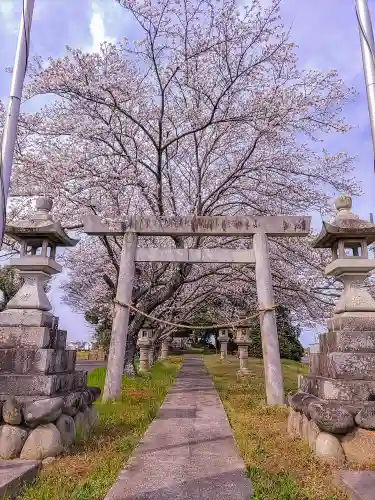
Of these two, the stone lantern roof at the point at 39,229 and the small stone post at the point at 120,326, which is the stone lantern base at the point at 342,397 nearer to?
the stone lantern roof at the point at 39,229

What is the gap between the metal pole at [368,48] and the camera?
4.01 metres

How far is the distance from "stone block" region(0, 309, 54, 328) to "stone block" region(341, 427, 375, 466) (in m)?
3.85

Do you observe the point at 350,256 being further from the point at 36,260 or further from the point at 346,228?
the point at 36,260

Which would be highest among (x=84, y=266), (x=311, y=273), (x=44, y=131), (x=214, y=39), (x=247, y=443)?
(x=214, y=39)

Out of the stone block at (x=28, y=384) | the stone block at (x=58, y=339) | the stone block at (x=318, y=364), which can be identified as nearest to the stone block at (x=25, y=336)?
the stone block at (x=58, y=339)

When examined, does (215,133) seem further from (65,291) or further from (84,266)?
(65,291)

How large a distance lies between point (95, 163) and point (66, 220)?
5.57 feet

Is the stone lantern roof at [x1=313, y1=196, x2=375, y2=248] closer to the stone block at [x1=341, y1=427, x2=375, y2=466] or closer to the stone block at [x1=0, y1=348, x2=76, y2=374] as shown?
the stone block at [x1=341, y1=427, x2=375, y2=466]

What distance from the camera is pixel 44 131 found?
10297 millimetres

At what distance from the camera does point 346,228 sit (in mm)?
5527

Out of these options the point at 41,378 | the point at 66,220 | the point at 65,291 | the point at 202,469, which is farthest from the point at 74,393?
the point at 65,291

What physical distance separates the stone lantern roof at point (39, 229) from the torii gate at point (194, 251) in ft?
9.05

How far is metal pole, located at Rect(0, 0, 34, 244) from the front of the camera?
3.72 metres

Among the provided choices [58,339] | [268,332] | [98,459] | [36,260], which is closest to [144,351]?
[268,332]
